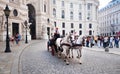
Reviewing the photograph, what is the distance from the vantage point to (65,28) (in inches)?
2936

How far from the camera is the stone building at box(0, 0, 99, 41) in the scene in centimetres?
3678

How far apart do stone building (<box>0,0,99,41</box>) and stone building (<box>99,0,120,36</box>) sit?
14.5 meters

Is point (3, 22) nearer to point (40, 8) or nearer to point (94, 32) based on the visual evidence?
point (40, 8)

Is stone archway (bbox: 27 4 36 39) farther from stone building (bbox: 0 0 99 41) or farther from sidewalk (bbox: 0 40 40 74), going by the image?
sidewalk (bbox: 0 40 40 74)

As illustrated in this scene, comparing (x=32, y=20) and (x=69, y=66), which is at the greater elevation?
(x=32, y=20)

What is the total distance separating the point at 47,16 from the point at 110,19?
5757 cm

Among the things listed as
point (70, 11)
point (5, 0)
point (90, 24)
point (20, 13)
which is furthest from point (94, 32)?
point (5, 0)

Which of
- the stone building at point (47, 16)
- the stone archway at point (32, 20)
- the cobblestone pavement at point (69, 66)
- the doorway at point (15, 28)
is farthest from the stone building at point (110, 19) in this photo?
the cobblestone pavement at point (69, 66)

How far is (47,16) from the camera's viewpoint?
172 feet

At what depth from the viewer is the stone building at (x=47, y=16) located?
36781mm

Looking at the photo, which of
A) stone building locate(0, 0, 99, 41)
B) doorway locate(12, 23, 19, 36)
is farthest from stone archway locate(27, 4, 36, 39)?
doorway locate(12, 23, 19, 36)

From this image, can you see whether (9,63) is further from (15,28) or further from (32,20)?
(32,20)

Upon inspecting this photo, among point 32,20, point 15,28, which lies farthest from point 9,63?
point 32,20

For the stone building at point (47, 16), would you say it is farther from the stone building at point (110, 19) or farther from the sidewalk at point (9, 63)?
the stone building at point (110, 19)
